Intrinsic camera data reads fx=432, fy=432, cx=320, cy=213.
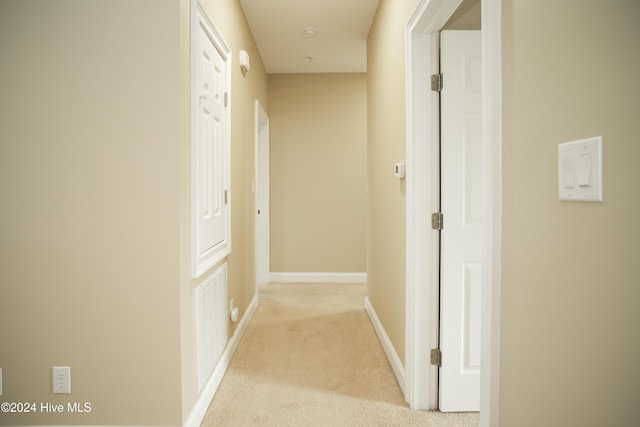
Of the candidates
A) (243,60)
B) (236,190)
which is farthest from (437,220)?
(243,60)

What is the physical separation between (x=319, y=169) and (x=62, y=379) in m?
3.92

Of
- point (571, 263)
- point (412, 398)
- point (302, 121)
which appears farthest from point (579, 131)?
point (302, 121)

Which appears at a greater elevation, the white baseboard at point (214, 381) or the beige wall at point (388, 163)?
the beige wall at point (388, 163)

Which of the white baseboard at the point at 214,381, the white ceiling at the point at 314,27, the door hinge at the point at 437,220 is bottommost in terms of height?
the white baseboard at the point at 214,381

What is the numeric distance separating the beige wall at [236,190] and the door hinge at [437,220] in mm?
1190

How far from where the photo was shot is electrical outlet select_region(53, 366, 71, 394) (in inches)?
74.6

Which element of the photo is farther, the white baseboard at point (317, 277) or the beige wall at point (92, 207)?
the white baseboard at point (317, 277)

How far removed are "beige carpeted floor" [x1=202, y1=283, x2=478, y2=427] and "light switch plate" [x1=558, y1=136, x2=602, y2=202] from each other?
1628 mm

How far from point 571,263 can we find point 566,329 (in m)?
0.14

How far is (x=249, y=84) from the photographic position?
392cm

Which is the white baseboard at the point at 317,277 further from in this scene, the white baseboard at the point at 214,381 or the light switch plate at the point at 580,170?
the light switch plate at the point at 580,170

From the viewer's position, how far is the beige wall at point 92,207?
72.6 inches

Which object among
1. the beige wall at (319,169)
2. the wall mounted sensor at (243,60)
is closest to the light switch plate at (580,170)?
the wall mounted sensor at (243,60)

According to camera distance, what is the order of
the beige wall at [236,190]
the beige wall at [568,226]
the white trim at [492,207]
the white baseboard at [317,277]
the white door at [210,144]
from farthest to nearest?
the white baseboard at [317,277] < the white door at [210,144] < the beige wall at [236,190] < the white trim at [492,207] < the beige wall at [568,226]
